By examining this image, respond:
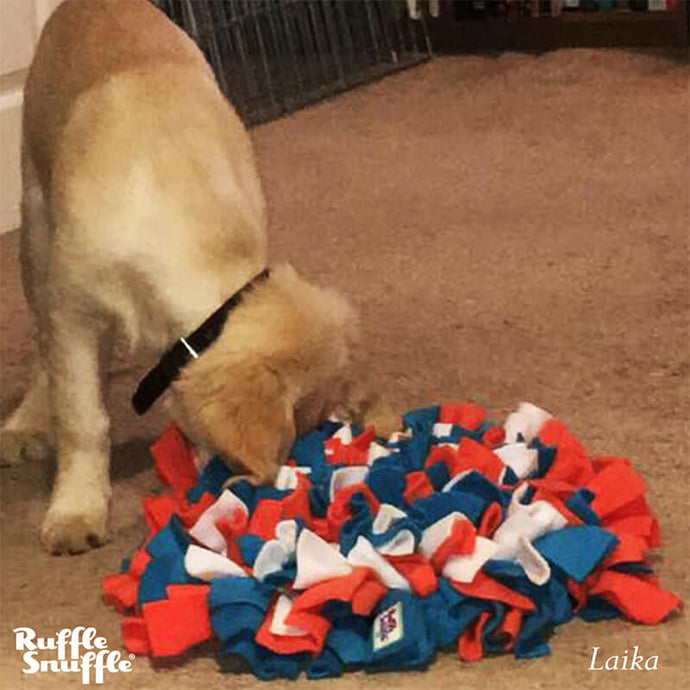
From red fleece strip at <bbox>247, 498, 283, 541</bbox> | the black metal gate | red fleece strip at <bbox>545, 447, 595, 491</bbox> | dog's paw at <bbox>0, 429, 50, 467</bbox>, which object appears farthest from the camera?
the black metal gate

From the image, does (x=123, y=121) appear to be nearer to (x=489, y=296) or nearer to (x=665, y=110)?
(x=489, y=296)

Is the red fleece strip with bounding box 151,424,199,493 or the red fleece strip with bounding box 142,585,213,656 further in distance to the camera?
the red fleece strip with bounding box 151,424,199,493

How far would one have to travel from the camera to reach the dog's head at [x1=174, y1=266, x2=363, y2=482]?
1590 mm

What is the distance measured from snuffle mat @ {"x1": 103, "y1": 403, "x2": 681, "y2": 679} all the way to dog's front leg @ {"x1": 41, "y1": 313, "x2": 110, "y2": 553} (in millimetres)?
153

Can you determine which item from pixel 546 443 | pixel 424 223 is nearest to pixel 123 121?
pixel 546 443

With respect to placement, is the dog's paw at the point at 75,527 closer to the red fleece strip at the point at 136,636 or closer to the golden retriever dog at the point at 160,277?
the golden retriever dog at the point at 160,277

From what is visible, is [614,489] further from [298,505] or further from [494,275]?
[494,275]

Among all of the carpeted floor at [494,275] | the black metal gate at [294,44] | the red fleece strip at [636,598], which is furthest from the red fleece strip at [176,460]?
the black metal gate at [294,44]

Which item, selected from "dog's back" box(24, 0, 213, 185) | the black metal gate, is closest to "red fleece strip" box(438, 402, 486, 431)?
"dog's back" box(24, 0, 213, 185)

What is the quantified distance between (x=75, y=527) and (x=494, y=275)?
3.44ft

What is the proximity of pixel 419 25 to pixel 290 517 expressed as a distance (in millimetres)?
3003

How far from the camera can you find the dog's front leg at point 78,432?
5.88 feet

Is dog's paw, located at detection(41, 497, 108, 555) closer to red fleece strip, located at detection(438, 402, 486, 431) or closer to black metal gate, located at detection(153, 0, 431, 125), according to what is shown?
red fleece strip, located at detection(438, 402, 486, 431)

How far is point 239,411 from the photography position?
5.21 ft
